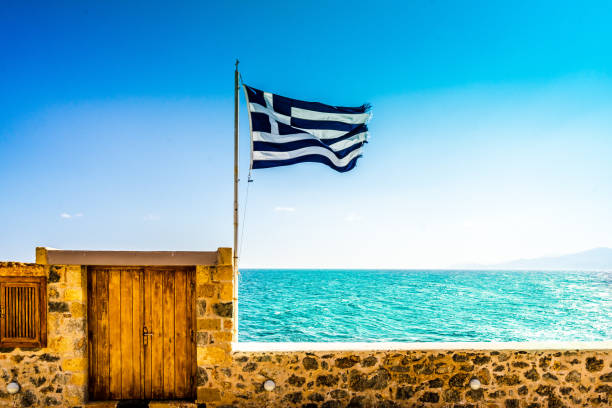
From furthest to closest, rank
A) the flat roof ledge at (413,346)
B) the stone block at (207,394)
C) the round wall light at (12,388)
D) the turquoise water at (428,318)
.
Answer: the turquoise water at (428,318) < the flat roof ledge at (413,346) < the stone block at (207,394) < the round wall light at (12,388)

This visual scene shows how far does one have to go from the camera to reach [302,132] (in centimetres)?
678

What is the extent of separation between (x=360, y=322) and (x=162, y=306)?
28469 millimetres

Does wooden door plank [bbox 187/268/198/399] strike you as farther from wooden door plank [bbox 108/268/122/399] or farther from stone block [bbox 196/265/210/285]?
wooden door plank [bbox 108/268/122/399]

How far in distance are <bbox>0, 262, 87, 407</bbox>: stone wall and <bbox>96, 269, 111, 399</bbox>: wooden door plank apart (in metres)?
0.20

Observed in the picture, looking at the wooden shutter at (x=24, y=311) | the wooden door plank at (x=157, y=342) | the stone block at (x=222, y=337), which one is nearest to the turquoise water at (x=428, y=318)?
the wooden door plank at (x=157, y=342)

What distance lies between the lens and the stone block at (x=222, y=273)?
578cm

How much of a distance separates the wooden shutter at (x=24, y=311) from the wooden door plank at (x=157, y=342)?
134 centimetres

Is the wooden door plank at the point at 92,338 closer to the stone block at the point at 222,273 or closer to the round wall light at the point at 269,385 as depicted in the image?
the stone block at the point at 222,273

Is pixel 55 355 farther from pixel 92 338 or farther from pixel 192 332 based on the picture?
pixel 192 332

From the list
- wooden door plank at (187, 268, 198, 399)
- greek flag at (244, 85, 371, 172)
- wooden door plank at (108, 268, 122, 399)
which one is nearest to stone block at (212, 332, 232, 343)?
wooden door plank at (187, 268, 198, 399)

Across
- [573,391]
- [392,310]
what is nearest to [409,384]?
[573,391]

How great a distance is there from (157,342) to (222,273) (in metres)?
1.31

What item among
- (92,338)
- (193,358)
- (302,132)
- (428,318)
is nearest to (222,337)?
(193,358)

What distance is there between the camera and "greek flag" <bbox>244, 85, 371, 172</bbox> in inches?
259
